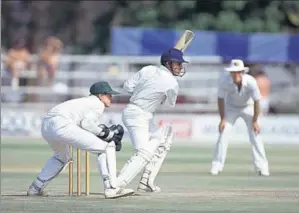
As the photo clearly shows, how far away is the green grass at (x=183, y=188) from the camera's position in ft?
38.6

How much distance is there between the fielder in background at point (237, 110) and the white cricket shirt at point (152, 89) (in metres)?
3.20

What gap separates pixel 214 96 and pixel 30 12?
462 inches

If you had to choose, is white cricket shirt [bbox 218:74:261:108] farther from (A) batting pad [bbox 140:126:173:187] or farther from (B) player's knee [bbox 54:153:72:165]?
(B) player's knee [bbox 54:153:72:165]

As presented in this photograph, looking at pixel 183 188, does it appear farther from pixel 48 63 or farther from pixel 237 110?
pixel 48 63

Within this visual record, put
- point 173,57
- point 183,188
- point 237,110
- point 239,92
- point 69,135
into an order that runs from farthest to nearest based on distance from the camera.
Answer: point 237,110, point 239,92, point 183,188, point 173,57, point 69,135

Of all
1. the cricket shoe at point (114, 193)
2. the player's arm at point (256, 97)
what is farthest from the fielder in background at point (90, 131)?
the player's arm at point (256, 97)

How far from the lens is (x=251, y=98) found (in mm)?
16984

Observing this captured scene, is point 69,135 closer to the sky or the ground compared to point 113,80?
closer to the sky

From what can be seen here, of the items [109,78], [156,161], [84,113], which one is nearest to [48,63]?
[109,78]

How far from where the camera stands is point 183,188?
47.5 feet

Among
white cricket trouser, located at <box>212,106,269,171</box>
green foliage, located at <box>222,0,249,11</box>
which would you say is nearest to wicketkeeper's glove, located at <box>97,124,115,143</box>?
white cricket trouser, located at <box>212,106,269,171</box>

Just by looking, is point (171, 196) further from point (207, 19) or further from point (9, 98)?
point (207, 19)

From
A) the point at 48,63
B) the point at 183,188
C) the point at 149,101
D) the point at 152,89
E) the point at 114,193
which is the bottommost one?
the point at 183,188

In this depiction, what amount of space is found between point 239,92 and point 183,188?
2.82m
